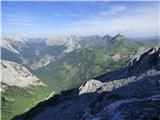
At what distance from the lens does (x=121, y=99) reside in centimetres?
9762

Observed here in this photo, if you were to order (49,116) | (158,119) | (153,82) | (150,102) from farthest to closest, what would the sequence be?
1. (49,116)
2. (153,82)
3. (150,102)
4. (158,119)

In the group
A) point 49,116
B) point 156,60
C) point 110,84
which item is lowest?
point 49,116

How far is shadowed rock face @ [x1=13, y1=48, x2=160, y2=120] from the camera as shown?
7025cm

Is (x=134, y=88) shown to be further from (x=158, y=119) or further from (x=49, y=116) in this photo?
(x=158, y=119)

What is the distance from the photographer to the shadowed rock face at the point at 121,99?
70250 mm

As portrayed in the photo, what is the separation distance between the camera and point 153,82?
143375 mm

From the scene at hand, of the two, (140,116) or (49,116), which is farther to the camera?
(49,116)

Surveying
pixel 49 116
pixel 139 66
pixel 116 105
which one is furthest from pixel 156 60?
pixel 116 105

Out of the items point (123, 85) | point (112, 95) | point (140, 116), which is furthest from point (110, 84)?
point (140, 116)

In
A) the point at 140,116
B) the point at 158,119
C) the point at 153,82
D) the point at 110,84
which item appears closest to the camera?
the point at 158,119

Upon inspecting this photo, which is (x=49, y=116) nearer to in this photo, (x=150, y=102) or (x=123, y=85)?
(x=123, y=85)

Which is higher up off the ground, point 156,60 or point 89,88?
point 156,60

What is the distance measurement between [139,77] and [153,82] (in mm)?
19578

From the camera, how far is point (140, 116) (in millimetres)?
65750
